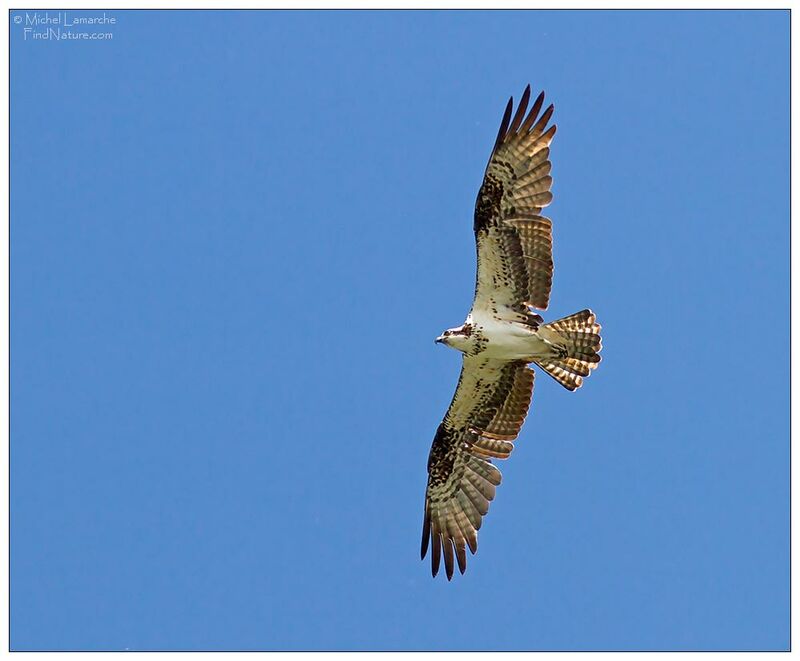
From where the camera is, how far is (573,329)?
13.8 meters

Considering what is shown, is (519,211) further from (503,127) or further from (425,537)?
(425,537)

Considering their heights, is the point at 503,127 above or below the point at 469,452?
above

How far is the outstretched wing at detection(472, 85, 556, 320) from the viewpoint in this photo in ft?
44.5

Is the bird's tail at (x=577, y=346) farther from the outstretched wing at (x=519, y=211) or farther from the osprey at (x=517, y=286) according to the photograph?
the outstretched wing at (x=519, y=211)

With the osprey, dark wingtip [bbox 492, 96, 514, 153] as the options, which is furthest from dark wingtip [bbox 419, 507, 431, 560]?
dark wingtip [bbox 492, 96, 514, 153]

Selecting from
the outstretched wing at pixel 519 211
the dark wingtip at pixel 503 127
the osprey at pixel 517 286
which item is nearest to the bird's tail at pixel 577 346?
→ the osprey at pixel 517 286

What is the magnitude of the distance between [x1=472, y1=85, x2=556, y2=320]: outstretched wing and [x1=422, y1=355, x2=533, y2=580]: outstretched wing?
1081 millimetres

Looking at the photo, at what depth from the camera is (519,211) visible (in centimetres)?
1359

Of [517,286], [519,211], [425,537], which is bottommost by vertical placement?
[425,537]

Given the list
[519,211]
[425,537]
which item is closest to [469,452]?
[425,537]

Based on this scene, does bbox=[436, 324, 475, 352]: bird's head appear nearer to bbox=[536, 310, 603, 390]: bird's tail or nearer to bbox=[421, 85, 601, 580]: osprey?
bbox=[421, 85, 601, 580]: osprey

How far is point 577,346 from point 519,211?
144 cm
